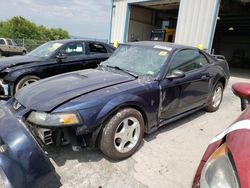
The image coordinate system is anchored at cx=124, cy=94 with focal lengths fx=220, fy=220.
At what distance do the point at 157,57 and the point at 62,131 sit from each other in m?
1.84

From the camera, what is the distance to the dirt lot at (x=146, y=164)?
2.46 m

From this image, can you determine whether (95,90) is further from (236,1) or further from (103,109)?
(236,1)

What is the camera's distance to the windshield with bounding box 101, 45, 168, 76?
130 inches

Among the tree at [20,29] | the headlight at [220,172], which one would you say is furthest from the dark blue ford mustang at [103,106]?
the tree at [20,29]

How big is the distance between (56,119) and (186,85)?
220 centimetres

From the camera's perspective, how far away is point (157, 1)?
12500mm

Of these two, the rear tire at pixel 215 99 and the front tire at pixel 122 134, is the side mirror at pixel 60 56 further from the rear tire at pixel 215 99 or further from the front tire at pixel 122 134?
the rear tire at pixel 215 99

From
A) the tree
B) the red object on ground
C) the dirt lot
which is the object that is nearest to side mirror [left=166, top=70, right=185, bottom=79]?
the red object on ground

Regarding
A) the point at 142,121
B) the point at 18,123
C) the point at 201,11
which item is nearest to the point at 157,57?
the point at 142,121

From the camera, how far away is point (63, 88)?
2.74 meters

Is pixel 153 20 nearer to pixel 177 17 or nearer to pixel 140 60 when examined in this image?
pixel 177 17

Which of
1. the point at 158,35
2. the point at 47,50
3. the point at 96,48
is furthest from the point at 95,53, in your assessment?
the point at 158,35

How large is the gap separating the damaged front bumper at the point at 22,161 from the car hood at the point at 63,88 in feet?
1.48

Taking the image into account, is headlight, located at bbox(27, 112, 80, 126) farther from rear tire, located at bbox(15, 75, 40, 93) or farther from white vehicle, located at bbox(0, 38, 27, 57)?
white vehicle, located at bbox(0, 38, 27, 57)
